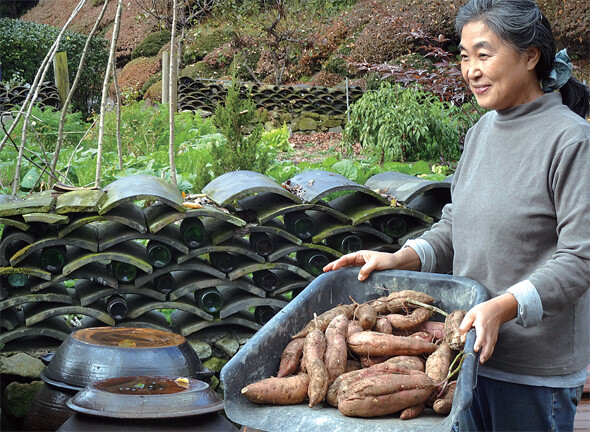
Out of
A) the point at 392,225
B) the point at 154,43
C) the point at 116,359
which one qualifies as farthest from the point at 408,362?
the point at 154,43

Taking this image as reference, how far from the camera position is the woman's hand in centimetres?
210

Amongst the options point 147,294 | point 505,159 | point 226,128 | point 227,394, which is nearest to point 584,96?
point 505,159

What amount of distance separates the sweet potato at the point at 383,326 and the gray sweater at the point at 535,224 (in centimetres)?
29

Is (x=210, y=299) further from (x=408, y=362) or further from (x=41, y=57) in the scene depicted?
(x=41, y=57)

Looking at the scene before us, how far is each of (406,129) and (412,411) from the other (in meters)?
6.48

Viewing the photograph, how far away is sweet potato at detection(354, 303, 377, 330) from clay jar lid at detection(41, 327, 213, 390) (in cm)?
124

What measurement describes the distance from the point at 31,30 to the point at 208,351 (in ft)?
49.9

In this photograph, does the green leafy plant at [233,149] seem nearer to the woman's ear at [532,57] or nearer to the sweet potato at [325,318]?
the sweet potato at [325,318]

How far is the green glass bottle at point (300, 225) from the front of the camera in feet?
13.6

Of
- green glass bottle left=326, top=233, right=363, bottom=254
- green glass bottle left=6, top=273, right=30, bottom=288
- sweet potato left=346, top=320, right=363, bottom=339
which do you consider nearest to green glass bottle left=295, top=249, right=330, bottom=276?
green glass bottle left=326, top=233, right=363, bottom=254

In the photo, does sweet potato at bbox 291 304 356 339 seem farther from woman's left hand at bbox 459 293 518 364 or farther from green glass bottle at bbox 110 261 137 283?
green glass bottle at bbox 110 261 137 283

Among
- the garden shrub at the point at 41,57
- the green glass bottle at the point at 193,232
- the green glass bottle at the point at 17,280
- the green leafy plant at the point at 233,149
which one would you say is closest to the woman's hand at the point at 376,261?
the green glass bottle at the point at 193,232

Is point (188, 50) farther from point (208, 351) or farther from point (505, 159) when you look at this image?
point (505, 159)

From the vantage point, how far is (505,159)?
1.90 m
